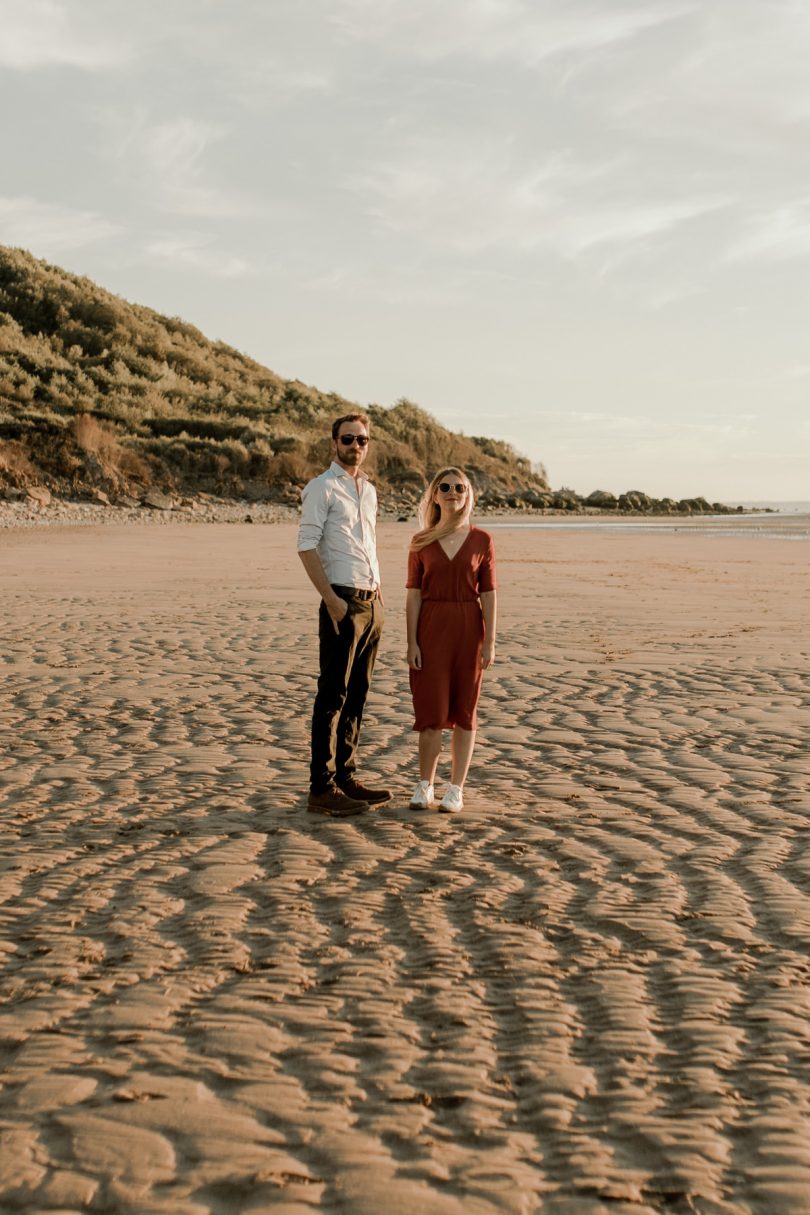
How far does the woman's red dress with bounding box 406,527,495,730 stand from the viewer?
19.4ft

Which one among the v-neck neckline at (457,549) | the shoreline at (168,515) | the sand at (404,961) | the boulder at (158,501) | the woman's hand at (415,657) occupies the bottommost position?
the sand at (404,961)

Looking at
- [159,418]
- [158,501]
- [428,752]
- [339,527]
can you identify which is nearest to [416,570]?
[339,527]

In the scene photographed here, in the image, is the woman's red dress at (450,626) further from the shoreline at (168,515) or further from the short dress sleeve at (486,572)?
Answer: the shoreline at (168,515)

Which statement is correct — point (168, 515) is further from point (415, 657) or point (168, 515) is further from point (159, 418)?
point (415, 657)

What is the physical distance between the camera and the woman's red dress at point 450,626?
592cm

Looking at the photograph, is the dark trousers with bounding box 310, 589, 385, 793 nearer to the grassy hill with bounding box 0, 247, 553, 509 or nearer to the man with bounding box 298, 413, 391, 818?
the man with bounding box 298, 413, 391, 818

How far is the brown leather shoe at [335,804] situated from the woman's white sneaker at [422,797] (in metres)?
0.24

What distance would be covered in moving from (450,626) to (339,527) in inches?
27.5

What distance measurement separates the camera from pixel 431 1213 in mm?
2658

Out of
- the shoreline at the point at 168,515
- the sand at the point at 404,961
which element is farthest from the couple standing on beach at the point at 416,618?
the shoreline at the point at 168,515

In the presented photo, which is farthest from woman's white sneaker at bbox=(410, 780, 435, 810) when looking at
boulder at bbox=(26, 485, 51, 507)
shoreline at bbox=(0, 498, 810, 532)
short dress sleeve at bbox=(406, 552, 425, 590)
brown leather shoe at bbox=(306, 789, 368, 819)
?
boulder at bbox=(26, 485, 51, 507)

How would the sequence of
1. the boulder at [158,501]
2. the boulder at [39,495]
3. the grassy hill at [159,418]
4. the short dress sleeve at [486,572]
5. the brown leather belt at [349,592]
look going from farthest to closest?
the grassy hill at [159,418] → the boulder at [158,501] → the boulder at [39,495] → the short dress sleeve at [486,572] → the brown leather belt at [349,592]

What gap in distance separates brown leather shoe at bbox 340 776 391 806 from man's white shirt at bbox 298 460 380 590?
0.95 metres

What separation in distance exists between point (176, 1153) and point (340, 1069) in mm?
544
